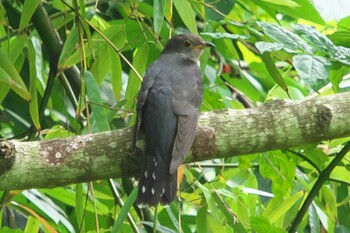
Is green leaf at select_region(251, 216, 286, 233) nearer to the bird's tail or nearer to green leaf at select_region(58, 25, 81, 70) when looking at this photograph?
the bird's tail

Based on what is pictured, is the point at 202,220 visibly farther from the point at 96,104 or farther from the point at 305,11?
the point at 305,11

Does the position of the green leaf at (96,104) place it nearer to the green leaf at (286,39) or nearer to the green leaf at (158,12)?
the green leaf at (158,12)

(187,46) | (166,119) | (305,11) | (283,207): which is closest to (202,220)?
(166,119)

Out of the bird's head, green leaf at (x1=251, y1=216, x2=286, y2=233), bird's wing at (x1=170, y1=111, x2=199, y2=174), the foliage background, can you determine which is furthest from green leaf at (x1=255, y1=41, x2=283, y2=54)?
the bird's head

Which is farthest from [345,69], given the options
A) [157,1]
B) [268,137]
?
[157,1]

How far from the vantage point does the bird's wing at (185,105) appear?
113 inches

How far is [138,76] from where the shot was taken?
3.22 metres

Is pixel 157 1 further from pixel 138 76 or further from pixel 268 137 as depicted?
pixel 268 137

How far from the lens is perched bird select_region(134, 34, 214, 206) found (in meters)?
2.92

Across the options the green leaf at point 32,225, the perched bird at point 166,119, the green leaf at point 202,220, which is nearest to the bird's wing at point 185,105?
the perched bird at point 166,119

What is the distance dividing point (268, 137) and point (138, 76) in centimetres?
61

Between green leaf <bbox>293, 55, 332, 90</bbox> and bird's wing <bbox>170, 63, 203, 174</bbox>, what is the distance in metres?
0.38

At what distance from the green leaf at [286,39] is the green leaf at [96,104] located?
0.57 metres

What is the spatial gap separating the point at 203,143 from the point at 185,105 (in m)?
0.39
